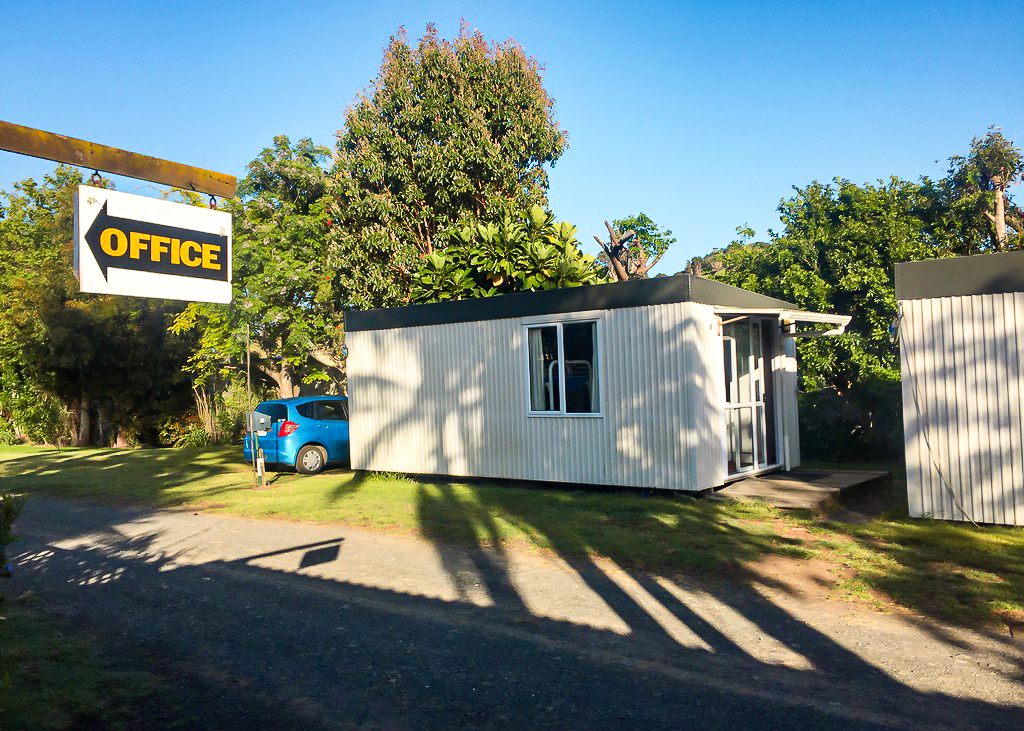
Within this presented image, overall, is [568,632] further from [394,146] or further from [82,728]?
[394,146]

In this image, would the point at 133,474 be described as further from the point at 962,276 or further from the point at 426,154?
the point at 962,276

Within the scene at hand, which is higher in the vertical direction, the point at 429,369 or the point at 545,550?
the point at 429,369

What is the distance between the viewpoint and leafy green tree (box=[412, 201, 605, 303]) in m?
16.1

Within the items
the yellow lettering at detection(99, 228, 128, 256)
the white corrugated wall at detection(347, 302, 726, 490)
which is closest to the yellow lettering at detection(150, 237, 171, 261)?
the yellow lettering at detection(99, 228, 128, 256)

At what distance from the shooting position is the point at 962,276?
9.41 metres

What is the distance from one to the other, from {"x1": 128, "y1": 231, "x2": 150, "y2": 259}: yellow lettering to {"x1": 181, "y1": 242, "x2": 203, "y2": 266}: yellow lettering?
1.61 ft

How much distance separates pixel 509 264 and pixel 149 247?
755cm

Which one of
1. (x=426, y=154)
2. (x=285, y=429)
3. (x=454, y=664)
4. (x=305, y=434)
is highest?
(x=426, y=154)

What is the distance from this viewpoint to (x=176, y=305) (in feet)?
96.6

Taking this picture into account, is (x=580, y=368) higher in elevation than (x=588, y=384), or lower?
higher

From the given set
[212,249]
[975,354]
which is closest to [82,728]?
[212,249]

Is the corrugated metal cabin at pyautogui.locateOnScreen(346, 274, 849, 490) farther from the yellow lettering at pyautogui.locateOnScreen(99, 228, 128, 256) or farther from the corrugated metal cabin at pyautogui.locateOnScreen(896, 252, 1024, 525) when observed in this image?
the yellow lettering at pyautogui.locateOnScreen(99, 228, 128, 256)

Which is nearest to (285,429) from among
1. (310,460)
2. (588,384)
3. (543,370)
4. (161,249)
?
(310,460)

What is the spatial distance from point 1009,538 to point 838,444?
8.63 metres
